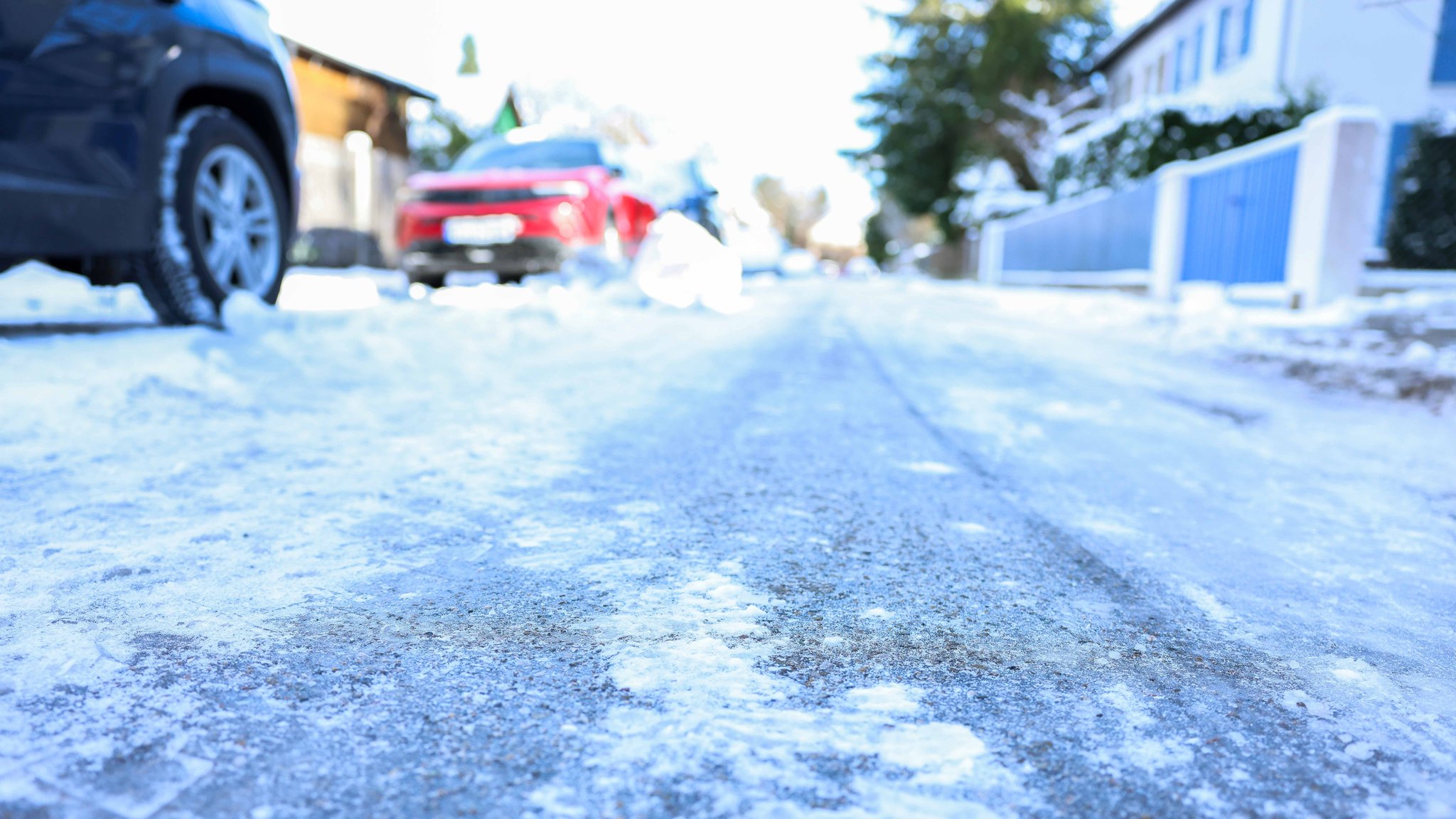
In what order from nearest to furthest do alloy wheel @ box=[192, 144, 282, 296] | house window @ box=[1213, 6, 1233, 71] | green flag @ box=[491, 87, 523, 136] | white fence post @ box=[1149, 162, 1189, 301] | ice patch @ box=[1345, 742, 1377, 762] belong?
ice patch @ box=[1345, 742, 1377, 762]
alloy wheel @ box=[192, 144, 282, 296]
white fence post @ box=[1149, 162, 1189, 301]
house window @ box=[1213, 6, 1233, 71]
green flag @ box=[491, 87, 523, 136]

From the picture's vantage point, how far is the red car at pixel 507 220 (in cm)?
731

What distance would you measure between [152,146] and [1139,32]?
24.8 metres

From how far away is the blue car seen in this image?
2600 millimetres

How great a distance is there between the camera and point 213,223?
3578 mm

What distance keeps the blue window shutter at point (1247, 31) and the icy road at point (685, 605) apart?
17.4 m

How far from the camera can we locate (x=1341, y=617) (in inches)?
58.7

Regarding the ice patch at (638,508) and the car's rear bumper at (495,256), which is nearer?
the ice patch at (638,508)

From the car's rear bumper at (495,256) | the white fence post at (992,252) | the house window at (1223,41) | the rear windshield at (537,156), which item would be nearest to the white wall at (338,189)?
the rear windshield at (537,156)

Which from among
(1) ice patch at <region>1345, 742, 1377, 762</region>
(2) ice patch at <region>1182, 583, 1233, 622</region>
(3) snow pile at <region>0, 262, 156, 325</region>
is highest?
(3) snow pile at <region>0, 262, 156, 325</region>

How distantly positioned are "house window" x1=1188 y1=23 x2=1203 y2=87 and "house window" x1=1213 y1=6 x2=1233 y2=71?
0.92 meters

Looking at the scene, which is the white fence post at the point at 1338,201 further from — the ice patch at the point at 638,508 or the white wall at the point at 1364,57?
the white wall at the point at 1364,57

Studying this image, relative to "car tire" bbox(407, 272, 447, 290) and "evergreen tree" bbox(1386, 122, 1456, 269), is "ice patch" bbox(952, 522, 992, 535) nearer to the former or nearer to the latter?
"car tire" bbox(407, 272, 447, 290)

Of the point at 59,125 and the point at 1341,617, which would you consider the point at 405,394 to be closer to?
the point at 59,125

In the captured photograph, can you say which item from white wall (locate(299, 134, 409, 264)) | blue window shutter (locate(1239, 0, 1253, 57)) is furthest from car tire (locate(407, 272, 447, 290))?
blue window shutter (locate(1239, 0, 1253, 57))
